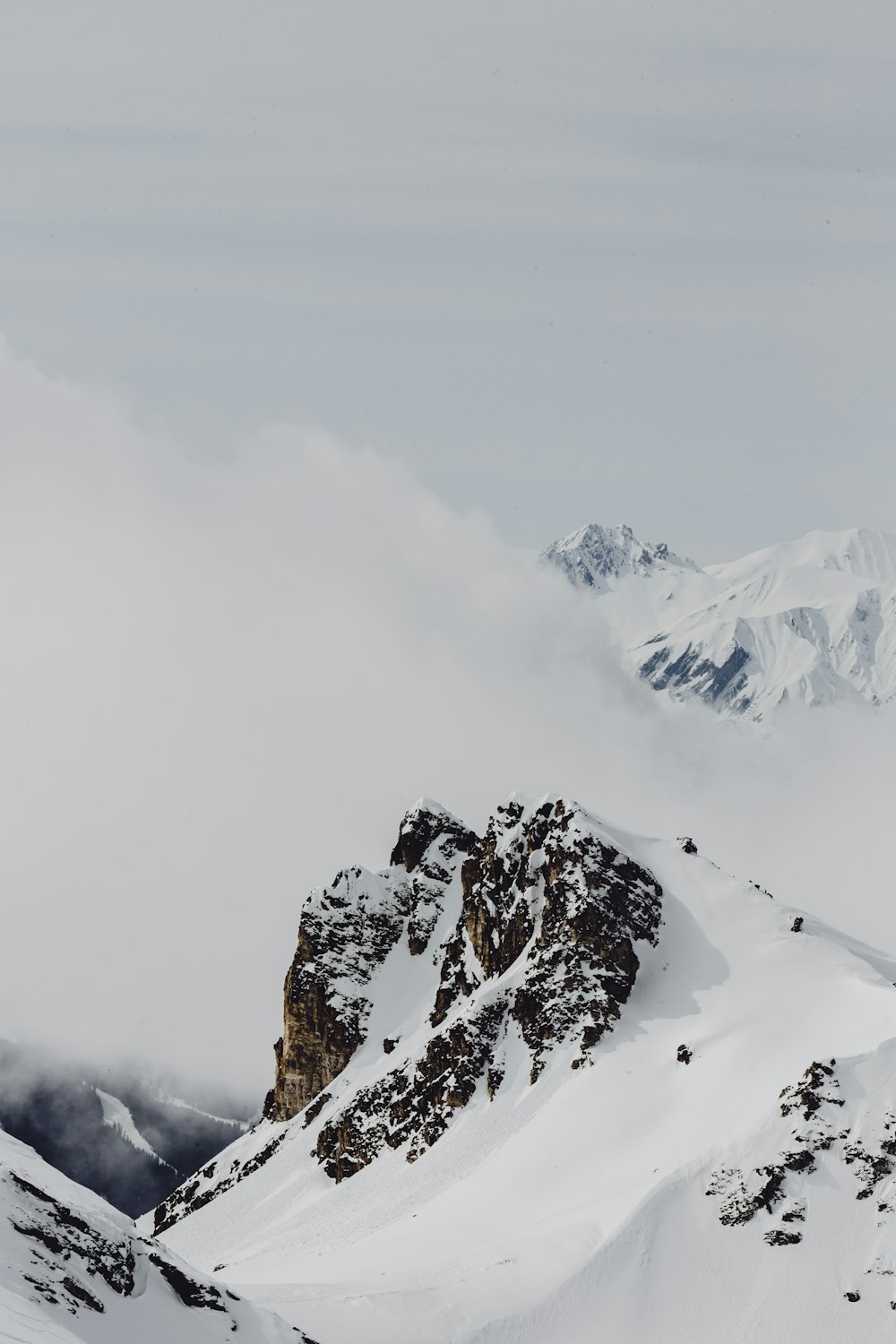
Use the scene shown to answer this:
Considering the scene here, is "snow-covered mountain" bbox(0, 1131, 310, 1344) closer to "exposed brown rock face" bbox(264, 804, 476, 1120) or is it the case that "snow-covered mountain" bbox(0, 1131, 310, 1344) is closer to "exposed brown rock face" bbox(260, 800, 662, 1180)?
"exposed brown rock face" bbox(260, 800, 662, 1180)

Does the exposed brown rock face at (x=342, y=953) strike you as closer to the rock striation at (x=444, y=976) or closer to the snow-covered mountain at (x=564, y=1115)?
the rock striation at (x=444, y=976)

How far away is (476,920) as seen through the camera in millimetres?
166000

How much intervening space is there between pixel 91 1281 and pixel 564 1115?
71632 millimetres

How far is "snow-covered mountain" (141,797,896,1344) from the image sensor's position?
96.2m

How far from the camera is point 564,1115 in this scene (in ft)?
429

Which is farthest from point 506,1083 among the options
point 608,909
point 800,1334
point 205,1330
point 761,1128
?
point 205,1330

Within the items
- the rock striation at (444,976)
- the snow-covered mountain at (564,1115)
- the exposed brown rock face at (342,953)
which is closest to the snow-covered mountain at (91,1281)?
the snow-covered mountain at (564,1115)

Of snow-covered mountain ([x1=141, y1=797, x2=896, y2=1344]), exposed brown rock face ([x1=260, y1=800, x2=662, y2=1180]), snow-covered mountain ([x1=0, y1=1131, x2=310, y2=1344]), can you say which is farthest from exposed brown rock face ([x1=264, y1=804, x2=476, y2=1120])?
snow-covered mountain ([x1=0, y1=1131, x2=310, y2=1344])

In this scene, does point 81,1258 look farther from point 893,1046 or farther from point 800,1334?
point 893,1046

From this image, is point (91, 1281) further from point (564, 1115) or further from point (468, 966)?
point (468, 966)

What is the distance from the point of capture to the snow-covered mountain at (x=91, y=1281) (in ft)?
200

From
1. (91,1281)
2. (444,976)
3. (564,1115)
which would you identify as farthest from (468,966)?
(91,1281)

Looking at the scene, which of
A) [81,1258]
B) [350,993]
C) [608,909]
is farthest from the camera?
[350,993]

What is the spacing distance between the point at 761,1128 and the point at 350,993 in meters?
86.2
